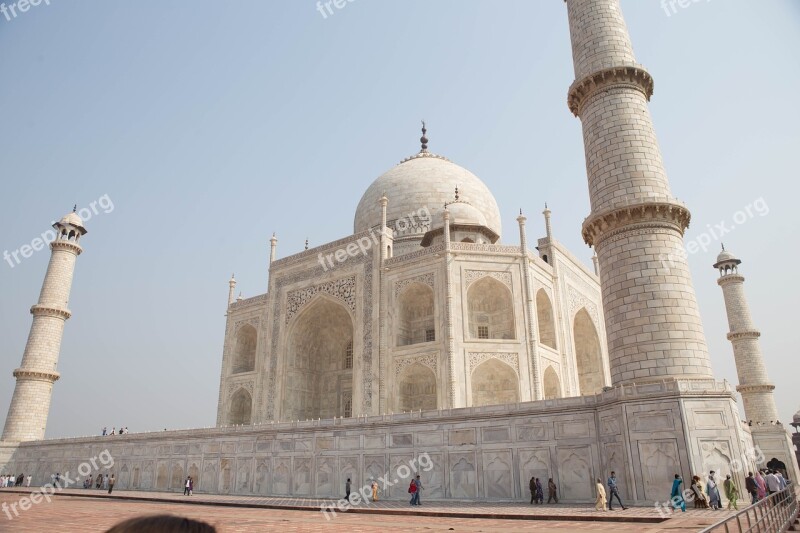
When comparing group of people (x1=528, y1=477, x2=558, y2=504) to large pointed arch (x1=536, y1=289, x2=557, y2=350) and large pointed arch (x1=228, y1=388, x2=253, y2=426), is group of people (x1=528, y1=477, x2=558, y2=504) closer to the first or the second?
large pointed arch (x1=536, y1=289, x2=557, y2=350)

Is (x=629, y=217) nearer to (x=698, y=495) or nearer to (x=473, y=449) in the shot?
(x=698, y=495)

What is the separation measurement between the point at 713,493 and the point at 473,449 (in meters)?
5.39

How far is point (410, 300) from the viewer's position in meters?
22.5

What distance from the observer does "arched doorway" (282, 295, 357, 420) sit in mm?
24156

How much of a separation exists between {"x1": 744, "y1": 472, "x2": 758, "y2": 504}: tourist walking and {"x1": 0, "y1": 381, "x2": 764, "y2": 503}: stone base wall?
43cm

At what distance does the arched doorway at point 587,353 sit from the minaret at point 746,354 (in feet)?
18.5

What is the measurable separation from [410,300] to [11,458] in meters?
19.0

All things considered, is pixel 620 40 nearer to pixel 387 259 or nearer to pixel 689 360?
pixel 689 360

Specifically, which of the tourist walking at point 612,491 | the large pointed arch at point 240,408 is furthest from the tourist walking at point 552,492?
the large pointed arch at point 240,408

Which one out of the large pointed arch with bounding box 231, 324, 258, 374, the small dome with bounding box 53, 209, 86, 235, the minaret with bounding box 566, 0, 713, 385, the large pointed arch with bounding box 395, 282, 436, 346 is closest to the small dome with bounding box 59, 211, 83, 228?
the small dome with bounding box 53, 209, 86, 235

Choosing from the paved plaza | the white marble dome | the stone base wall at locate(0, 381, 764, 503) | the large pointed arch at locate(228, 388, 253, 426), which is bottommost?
the paved plaza

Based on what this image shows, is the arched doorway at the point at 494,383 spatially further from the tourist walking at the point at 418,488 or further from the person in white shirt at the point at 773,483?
the person in white shirt at the point at 773,483

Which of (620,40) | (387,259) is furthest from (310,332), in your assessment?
(620,40)

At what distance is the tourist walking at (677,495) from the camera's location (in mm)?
9461
